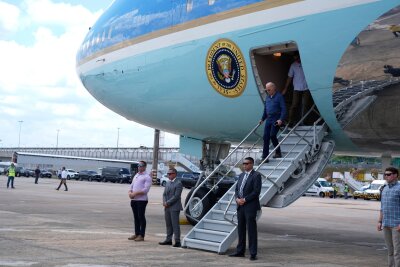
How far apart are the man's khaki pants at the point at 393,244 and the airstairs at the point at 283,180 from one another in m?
1.93

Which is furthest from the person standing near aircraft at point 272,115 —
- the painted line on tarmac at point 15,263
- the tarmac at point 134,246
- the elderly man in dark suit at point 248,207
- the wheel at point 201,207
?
the painted line on tarmac at point 15,263

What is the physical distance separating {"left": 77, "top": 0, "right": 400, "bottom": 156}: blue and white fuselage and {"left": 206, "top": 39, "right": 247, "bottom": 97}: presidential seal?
0.03 m

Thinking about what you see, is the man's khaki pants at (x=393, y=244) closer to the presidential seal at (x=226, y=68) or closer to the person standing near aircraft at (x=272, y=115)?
the person standing near aircraft at (x=272, y=115)

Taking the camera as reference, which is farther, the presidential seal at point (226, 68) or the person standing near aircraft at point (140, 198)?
the person standing near aircraft at point (140, 198)

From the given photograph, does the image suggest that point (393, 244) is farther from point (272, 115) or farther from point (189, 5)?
point (189, 5)

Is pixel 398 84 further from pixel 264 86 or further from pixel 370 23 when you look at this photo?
pixel 264 86

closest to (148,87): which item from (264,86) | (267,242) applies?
(264,86)

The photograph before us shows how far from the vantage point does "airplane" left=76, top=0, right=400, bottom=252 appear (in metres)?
8.38

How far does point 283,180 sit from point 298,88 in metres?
1.66

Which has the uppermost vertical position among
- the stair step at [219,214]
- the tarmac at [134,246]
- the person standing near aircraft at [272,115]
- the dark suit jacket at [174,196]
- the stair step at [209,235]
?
the person standing near aircraft at [272,115]

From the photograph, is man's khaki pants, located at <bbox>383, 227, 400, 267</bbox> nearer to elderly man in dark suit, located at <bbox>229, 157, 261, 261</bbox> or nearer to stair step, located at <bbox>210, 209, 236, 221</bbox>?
elderly man in dark suit, located at <bbox>229, 157, 261, 261</bbox>

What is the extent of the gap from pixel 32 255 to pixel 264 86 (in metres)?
4.80

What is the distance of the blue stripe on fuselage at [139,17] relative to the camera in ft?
35.6

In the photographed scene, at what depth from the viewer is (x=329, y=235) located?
46.9 ft
